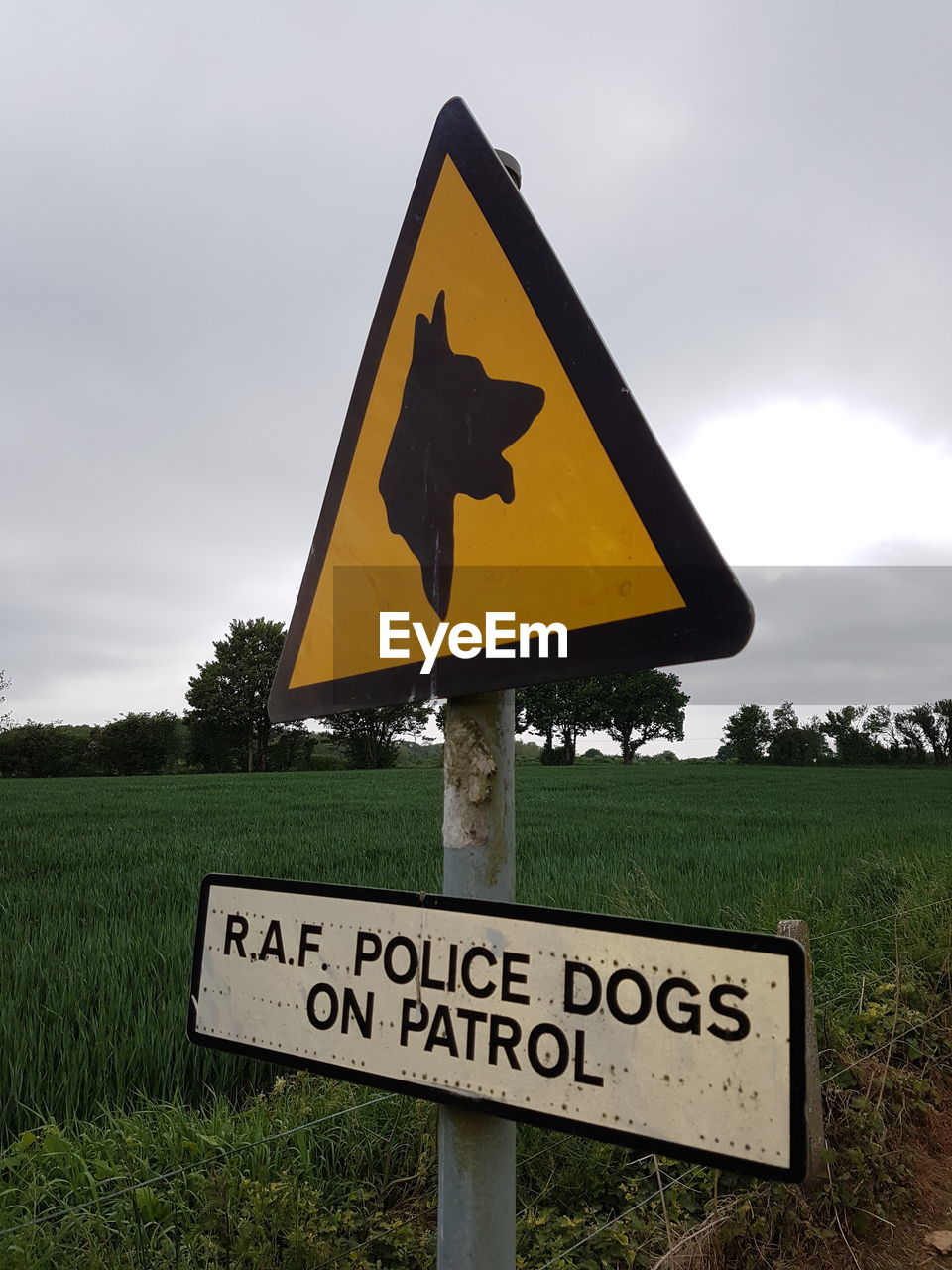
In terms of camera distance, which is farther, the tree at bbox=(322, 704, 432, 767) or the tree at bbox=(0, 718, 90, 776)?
the tree at bbox=(322, 704, 432, 767)

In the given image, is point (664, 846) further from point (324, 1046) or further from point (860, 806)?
point (860, 806)

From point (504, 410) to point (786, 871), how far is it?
23.4ft

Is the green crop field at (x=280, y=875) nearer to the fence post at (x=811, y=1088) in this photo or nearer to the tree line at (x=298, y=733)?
the fence post at (x=811, y=1088)

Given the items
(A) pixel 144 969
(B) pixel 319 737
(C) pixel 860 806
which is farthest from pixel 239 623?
(A) pixel 144 969

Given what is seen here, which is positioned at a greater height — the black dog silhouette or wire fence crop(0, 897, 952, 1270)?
the black dog silhouette

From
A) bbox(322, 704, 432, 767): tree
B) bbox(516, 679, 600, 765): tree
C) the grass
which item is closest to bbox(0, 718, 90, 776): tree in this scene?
bbox(322, 704, 432, 767): tree

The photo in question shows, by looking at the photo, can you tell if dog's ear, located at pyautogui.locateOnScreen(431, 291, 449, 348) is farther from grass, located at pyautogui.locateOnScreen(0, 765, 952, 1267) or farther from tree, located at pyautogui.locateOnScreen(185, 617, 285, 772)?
tree, located at pyautogui.locateOnScreen(185, 617, 285, 772)

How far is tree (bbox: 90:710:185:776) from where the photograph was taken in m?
45.8

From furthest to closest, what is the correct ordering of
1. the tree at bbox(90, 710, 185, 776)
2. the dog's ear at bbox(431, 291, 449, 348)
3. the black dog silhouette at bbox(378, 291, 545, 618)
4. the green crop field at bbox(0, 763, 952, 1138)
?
the tree at bbox(90, 710, 185, 776) < the green crop field at bbox(0, 763, 952, 1138) < the dog's ear at bbox(431, 291, 449, 348) < the black dog silhouette at bbox(378, 291, 545, 618)

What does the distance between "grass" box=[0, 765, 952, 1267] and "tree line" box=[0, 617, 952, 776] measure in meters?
32.3

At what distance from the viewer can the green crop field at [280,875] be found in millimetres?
2980

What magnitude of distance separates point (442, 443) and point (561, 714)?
186ft

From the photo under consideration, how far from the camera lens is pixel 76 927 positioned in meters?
4.87

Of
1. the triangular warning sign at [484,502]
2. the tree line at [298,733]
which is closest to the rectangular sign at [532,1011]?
the triangular warning sign at [484,502]
